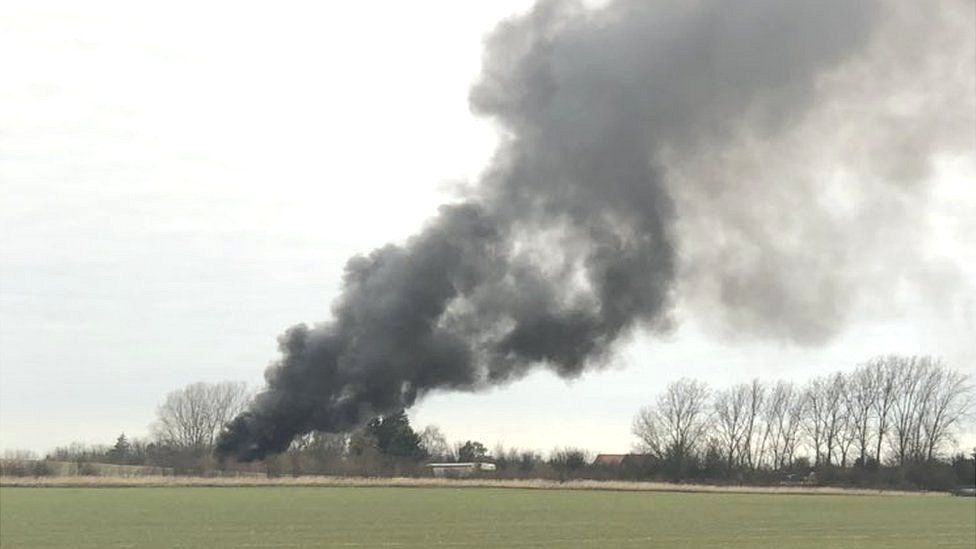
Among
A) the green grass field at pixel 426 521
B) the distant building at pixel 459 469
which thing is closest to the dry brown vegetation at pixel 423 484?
the green grass field at pixel 426 521

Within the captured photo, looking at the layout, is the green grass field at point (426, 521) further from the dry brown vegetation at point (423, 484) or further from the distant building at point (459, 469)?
the distant building at point (459, 469)

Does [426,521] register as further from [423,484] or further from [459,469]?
[459,469]

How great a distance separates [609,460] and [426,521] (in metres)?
65.8

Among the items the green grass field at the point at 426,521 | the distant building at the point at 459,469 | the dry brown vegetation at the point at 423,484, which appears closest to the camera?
the green grass field at the point at 426,521

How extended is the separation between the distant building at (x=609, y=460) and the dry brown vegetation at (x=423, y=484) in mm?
6873

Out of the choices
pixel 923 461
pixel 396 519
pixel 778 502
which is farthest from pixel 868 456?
pixel 396 519

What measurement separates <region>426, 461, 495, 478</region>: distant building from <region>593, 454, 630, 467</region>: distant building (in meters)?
9.27

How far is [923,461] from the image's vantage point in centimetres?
8856

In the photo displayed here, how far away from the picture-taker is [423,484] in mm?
83688

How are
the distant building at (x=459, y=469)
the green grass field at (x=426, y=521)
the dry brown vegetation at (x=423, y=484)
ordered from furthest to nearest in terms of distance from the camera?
the distant building at (x=459, y=469)
the dry brown vegetation at (x=423, y=484)
the green grass field at (x=426, y=521)

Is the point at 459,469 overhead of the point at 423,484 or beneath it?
overhead

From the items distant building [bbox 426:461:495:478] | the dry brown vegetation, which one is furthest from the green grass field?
distant building [bbox 426:461:495:478]

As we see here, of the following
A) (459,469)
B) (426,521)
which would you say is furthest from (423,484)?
(426,521)

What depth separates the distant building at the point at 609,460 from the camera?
343 feet
